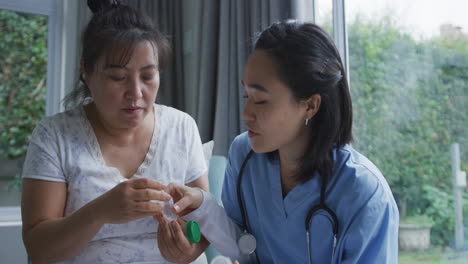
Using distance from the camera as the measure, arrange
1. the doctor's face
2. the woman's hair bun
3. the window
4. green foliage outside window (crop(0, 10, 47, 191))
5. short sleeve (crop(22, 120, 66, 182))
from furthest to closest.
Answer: green foliage outside window (crop(0, 10, 47, 191))
the window
the woman's hair bun
short sleeve (crop(22, 120, 66, 182))
the doctor's face

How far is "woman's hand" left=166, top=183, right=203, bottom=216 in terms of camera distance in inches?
43.8

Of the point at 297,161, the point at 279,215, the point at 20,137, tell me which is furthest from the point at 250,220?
the point at 20,137

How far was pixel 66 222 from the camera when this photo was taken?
1.09 metres

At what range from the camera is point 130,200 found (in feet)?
3.35

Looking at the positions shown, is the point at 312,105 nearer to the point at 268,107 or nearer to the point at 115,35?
the point at 268,107

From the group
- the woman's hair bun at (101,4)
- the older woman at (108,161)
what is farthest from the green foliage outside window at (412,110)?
the woman's hair bun at (101,4)

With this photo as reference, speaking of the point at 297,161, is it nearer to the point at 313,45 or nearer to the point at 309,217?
the point at 309,217

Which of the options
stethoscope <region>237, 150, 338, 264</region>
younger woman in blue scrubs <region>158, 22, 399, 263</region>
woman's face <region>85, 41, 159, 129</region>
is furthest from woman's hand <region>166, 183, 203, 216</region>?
woman's face <region>85, 41, 159, 129</region>

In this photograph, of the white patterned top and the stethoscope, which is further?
the white patterned top

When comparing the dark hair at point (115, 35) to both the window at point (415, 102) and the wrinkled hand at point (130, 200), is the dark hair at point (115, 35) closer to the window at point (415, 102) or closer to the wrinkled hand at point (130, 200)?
the wrinkled hand at point (130, 200)

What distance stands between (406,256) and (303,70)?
1.03 m

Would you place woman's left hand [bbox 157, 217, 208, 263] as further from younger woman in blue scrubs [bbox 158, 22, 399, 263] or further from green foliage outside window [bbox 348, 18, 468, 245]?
green foliage outside window [bbox 348, 18, 468, 245]

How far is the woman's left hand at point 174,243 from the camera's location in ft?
3.59

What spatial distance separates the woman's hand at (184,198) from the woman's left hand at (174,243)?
0.04 metres
